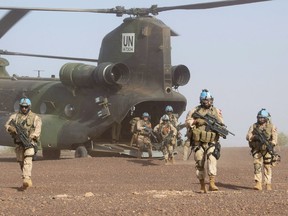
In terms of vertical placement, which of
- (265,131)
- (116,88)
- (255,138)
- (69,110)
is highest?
(116,88)

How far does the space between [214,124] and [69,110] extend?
39.7ft

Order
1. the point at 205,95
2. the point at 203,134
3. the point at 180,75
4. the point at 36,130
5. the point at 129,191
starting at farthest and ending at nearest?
the point at 180,75
the point at 36,130
the point at 129,191
the point at 205,95
the point at 203,134

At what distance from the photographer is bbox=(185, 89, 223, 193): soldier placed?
13484mm

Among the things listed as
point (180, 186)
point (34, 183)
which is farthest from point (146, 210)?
point (34, 183)

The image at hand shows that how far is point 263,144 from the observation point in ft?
48.7

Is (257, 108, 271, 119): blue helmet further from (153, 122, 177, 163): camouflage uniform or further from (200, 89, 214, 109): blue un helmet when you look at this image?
(153, 122, 177, 163): camouflage uniform

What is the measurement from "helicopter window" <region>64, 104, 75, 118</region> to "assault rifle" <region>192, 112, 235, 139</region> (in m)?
11.8

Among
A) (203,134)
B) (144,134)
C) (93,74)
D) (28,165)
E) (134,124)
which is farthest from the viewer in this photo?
(93,74)

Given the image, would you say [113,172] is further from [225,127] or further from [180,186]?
[225,127]

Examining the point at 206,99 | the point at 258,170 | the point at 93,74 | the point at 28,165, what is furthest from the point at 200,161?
the point at 93,74

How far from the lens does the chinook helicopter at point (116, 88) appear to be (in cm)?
2355

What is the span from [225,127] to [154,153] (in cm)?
1009

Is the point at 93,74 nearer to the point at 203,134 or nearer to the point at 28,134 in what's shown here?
the point at 28,134

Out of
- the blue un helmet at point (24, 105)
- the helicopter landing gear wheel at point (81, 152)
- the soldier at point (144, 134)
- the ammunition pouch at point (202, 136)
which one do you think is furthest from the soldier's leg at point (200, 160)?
the helicopter landing gear wheel at point (81, 152)
